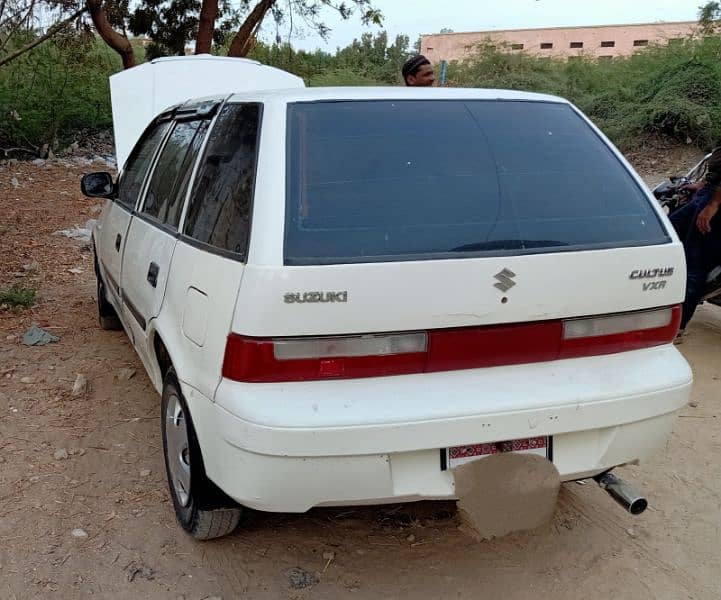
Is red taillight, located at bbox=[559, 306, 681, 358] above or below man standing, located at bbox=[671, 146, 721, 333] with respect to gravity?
above

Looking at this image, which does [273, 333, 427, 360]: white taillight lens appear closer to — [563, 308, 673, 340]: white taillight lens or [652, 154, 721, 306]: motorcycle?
[563, 308, 673, 340]: white taillight lens

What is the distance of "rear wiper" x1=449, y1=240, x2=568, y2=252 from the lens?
222 cm

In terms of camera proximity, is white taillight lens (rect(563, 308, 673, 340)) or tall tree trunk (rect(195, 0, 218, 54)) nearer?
white taillight lens (rect(563, 308, 673, 340))

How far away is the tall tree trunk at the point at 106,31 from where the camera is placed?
10539 millimetres

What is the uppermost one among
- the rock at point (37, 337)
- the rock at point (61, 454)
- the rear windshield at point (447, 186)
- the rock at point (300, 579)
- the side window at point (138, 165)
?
the rear windshield at point (447, 186)

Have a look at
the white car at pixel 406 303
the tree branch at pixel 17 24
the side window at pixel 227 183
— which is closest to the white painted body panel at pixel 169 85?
the tree branch at pixel 17 24

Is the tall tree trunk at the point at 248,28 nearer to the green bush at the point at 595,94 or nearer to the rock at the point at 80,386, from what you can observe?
the green bush at the point at 595,94

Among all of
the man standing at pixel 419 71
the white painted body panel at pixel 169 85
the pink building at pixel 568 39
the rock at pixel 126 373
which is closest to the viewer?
the rock at pixel 126 373

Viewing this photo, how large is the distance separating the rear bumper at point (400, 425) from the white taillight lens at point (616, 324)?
10 cm

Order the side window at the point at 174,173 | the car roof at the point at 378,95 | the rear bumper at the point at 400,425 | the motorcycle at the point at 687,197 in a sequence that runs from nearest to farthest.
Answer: the rear bumper at the point at 400,425 → the car roof at the point at 378,95 → the side window at the point at 174,173 → the motorcycle at the point at 687,197

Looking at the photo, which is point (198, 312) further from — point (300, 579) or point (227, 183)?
point (300, 579)

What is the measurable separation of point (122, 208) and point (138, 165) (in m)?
0.28

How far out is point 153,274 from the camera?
9.82 ft

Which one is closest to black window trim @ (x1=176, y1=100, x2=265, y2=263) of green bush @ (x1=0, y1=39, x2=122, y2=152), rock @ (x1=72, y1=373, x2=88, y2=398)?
rock @ (x1=72, y1=373, x2=88, y2=398)
